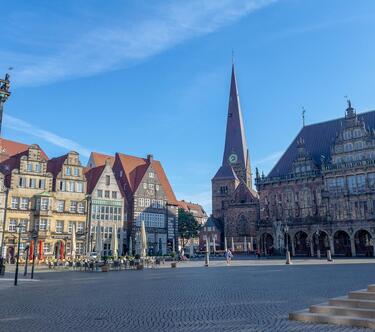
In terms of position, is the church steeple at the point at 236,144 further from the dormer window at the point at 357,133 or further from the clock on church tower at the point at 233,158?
the dormer window at the point at 357,133

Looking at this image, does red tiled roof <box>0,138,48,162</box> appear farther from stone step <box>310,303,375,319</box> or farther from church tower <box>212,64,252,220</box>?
church tower <box>212,64,252,220</box>

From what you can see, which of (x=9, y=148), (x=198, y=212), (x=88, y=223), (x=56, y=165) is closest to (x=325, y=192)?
(x=88, y=223)

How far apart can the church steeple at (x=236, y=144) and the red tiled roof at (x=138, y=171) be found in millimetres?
35698

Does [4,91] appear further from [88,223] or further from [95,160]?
[95,160]

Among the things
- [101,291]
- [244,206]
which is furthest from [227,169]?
[101,291]

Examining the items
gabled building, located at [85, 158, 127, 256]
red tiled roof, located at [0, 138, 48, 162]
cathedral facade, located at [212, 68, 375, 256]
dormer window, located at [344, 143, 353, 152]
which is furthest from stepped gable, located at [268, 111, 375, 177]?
red tiled roof, located at [0, 138, 48, 162]

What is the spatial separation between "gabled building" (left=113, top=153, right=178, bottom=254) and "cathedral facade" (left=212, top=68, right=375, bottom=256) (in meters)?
14.7

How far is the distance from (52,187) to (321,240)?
37.5 metres

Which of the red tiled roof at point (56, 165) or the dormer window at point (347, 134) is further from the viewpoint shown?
the dormer window at point (347, 134)

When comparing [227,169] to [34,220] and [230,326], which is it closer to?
[34,220]

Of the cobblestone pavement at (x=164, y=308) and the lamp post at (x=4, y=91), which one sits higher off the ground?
the lamp post at (x=4, y=91)

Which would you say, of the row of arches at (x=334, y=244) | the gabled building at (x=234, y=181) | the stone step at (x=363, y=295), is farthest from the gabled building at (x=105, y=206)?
the stone step at (x=363, y=295)

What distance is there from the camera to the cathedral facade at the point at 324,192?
167 ft

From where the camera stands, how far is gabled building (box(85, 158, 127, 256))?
48.7 metres
